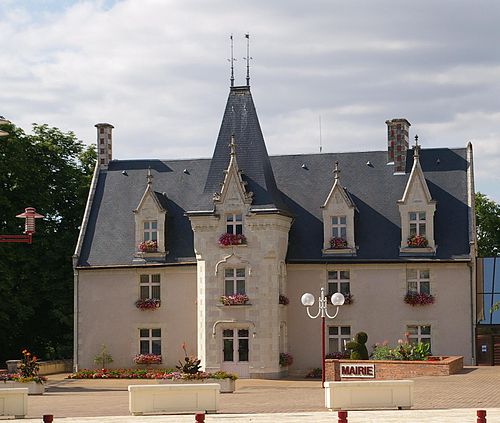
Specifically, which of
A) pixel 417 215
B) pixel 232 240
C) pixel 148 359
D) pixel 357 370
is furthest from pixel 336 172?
pixel 357 370

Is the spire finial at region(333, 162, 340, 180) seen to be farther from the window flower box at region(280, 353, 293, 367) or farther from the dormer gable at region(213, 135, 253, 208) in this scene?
the window flower box at region(280, 353, 293, 367)

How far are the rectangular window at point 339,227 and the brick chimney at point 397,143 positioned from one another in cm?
368

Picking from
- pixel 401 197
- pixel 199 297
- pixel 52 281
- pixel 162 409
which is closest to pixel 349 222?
pixel 401 197

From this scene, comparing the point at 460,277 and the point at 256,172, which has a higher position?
the point at 256,172

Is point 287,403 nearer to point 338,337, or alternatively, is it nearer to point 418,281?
point 338,337

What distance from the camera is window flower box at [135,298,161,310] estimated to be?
5147 centimetres

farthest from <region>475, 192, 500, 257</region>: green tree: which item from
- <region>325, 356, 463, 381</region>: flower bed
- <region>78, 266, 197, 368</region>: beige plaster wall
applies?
<region>325, 356, 463, 381</region>: flower bed

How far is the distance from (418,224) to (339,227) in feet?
10.8

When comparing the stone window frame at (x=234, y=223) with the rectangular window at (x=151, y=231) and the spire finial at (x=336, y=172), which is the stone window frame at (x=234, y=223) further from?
the spire finial at (x=336, y=172)

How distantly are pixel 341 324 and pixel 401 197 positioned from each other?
607 centimetres

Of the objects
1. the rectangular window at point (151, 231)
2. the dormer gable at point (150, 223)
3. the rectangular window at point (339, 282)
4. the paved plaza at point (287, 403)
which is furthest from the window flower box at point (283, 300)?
the rectangular window at point (151, 231)

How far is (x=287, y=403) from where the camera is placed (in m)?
32.8

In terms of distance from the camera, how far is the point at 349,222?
49969mm

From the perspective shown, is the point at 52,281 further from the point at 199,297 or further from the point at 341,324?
the point at 341,324
